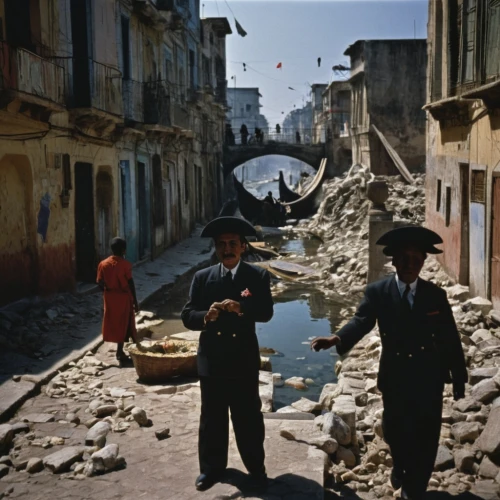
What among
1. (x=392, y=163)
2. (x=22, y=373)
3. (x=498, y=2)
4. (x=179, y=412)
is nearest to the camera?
(x=179, y=412)

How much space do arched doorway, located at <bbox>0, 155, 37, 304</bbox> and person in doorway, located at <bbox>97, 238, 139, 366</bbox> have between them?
234cm

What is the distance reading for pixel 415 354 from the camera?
4355mm

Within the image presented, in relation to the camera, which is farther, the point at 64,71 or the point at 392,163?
→ the point at 392,163

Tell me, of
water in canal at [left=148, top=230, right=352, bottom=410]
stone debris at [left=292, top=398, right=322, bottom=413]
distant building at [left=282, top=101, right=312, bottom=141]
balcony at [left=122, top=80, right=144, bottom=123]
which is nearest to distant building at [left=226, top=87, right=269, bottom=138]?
distant building at [left=282, top=101, right=312, bottom=141]

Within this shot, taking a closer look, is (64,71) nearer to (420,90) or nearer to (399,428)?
(399,428)

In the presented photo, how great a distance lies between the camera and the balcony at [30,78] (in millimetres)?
9055

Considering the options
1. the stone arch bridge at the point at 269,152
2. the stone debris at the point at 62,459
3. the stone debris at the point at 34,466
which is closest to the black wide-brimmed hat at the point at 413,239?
the stone debris at the point at 62,459

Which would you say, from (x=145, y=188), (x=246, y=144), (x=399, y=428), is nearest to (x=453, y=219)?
(x=399, y=428)

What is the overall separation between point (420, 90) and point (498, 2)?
23.0 m

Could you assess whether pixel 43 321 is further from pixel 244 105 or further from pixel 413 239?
pixel 244 105

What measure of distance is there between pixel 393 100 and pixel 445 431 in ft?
89.0

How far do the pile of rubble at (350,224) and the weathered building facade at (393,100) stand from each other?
1.98m

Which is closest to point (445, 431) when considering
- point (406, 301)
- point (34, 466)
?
point (406, 301)

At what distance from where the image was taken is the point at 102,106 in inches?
512
